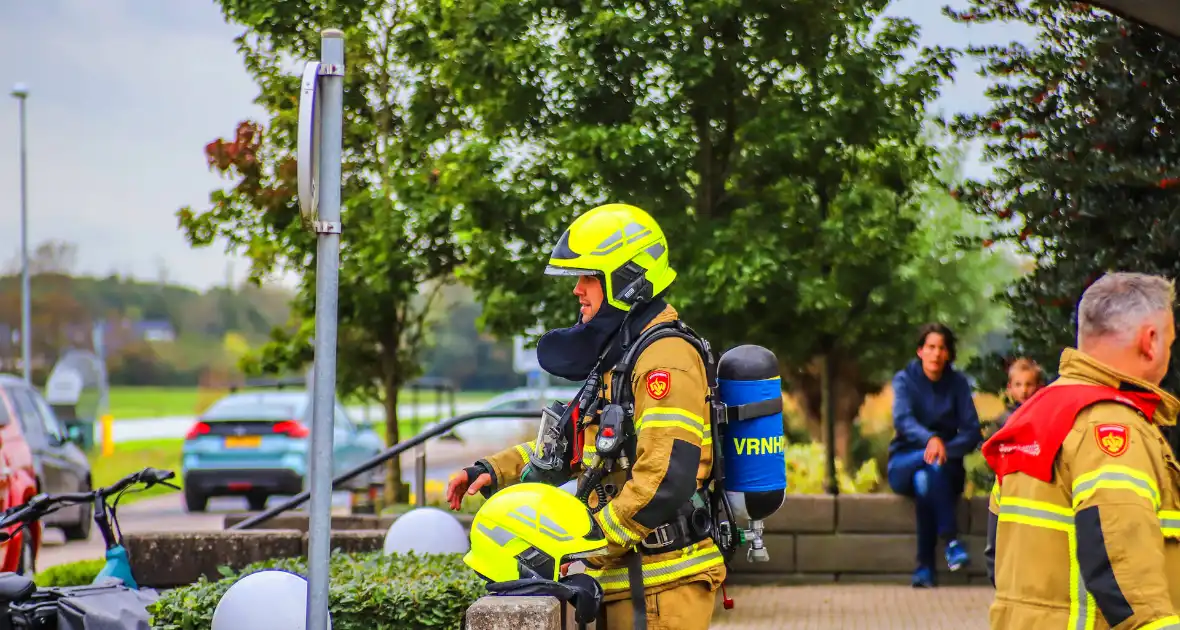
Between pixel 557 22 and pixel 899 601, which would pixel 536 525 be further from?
pixel 557 22

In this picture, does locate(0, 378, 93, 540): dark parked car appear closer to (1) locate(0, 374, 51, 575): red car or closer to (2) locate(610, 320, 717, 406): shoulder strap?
(1) locate(0, 374, 51, 575): red car

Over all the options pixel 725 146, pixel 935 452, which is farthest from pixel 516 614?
pixel 725 146

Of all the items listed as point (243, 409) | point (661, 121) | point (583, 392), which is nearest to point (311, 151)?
point (583, 392)

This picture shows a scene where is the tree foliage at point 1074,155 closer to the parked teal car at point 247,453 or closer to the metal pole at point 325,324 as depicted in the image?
the metal pole at point 325,324

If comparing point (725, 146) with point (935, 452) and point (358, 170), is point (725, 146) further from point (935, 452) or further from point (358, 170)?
point (358, 170)

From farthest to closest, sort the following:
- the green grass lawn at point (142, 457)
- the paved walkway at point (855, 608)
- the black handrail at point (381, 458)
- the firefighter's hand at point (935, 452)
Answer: the green grass lawn at point (142, 457), the firefighter's hand at point (935, 452), the black handrail at point (381, 458), the paved walkway at point (855, 608)

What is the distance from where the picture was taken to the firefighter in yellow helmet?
4199 millimetres

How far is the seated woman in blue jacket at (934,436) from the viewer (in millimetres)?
9922

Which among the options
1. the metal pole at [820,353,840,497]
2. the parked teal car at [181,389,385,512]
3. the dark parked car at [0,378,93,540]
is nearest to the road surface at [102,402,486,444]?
the parked teal car at [181,389,385,512]

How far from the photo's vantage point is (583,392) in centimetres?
453

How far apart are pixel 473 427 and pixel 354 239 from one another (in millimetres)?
45870

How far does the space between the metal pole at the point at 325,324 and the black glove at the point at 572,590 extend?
700 mm

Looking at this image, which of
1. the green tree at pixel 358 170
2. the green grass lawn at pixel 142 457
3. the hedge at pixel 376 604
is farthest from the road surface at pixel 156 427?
the hedge at pixel 376 604

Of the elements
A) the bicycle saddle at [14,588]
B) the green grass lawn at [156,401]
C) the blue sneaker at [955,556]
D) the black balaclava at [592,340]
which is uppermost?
the black balaclava at [592,340]
